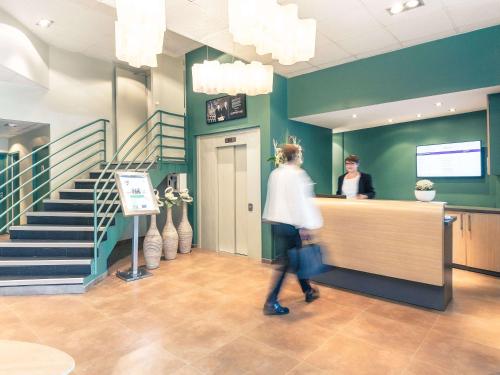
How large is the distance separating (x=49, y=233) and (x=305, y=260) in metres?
3.94

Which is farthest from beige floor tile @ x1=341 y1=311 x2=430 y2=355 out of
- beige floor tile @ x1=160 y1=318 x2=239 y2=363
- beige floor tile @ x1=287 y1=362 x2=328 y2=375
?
beige floor tile @ x1=160 y1=318 x2=239 y2=363

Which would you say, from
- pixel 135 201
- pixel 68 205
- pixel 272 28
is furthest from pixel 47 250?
pixel 272 28

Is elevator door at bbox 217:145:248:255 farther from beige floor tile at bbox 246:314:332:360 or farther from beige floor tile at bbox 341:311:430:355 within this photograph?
beige floor tile at bbox 341:311:430:355

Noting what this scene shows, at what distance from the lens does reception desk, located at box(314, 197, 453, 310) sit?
10.4ft

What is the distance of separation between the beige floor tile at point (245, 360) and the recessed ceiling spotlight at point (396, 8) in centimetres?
361

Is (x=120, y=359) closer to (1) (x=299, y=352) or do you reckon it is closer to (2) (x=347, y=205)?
(1) (x=299, y=352)

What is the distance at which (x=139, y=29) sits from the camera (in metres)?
2.46

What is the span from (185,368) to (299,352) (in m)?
0.92

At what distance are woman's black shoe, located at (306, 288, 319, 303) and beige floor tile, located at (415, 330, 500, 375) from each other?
121 centimetres

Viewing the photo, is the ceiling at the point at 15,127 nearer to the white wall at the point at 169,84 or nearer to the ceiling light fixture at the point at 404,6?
the white wall at the point at 169,84

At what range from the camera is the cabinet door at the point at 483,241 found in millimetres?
4180

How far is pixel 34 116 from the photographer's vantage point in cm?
590

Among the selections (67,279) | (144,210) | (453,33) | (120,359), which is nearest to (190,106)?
(144,210)

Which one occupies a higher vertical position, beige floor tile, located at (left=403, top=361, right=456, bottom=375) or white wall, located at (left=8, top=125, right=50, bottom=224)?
white wall, located at (left=8, top=125, right=50, bottom=224)
